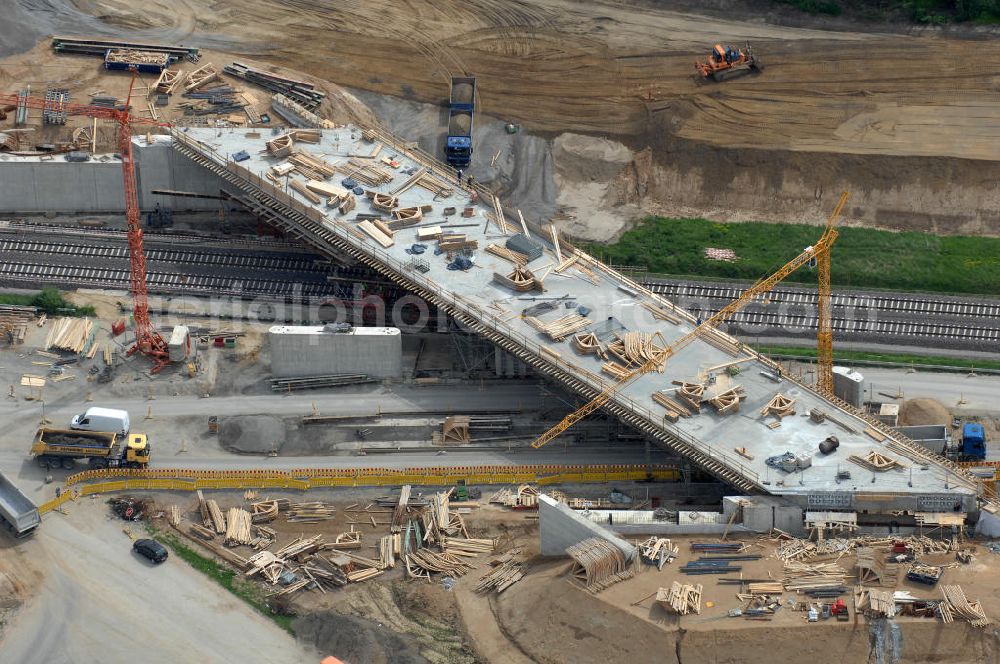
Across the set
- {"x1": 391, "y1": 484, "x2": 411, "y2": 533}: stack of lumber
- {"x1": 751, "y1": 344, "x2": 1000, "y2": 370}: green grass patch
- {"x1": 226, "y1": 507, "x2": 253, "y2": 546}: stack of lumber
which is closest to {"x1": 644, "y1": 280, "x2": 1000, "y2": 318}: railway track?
{"x1": 751, "y1": 344, "x2": 1000, "y2": 370}: green grass patch

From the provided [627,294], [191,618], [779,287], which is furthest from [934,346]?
[191,618]

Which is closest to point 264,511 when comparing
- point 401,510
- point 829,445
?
point 401,510

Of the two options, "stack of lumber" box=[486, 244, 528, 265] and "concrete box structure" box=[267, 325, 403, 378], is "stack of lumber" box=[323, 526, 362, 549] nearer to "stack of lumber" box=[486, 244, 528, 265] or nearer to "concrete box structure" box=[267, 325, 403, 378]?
"concrete box structure" box=[267, 325, 403, 378]

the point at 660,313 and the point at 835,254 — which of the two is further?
the point at 835,254

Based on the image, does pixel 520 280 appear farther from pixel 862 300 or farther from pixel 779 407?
pixel 862 300

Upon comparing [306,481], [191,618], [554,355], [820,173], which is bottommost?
[191,618]

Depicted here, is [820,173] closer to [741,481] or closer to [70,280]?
[741,481]

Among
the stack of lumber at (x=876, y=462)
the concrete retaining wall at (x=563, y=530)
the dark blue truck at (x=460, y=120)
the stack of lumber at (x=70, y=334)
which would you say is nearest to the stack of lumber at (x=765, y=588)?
the concrete retaining wall at (x=563, y=530)
